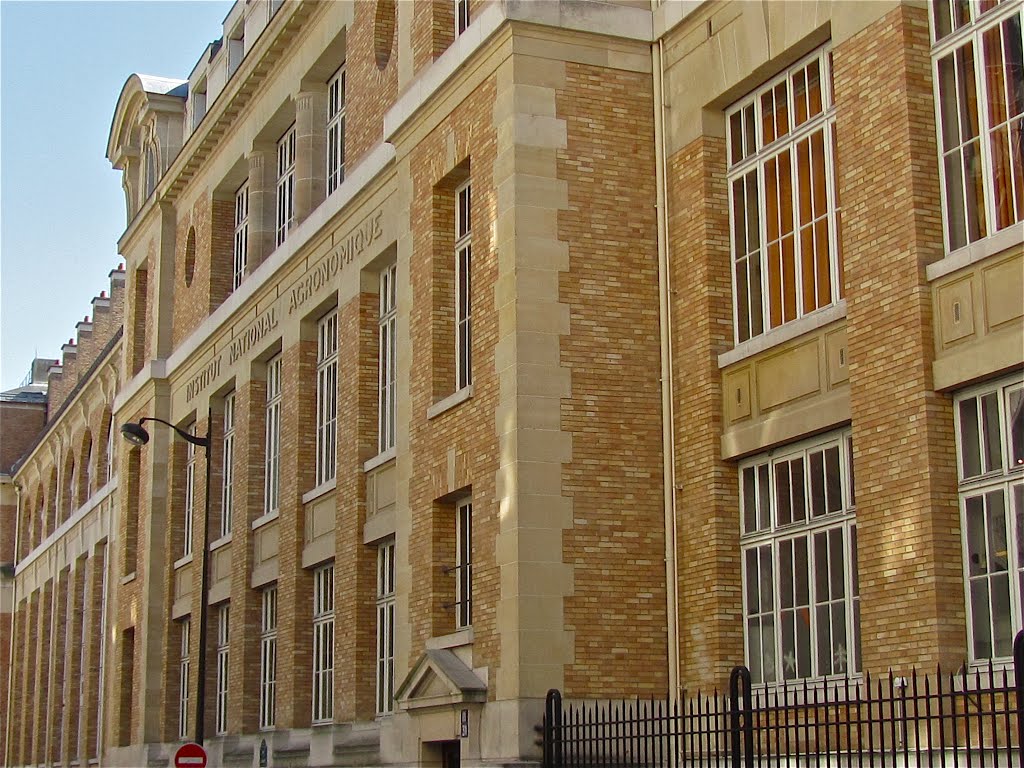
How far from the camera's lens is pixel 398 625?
2139 cm

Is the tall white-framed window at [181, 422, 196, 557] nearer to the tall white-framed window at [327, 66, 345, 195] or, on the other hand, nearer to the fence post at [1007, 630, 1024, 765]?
the tall white-framed window at [327, 66, 345, 195]

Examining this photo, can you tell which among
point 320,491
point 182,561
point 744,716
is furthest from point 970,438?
point 182,561

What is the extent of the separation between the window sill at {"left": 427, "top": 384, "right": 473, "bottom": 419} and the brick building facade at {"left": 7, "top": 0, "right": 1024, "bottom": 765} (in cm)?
8

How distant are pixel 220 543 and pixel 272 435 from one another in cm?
292

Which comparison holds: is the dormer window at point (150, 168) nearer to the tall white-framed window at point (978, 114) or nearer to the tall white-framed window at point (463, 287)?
the tall white-framed window at point (463, 287)

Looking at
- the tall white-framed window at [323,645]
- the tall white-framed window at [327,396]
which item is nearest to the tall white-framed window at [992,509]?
the tall white-framed window at [323,645]

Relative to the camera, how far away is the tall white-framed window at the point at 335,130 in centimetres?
2872

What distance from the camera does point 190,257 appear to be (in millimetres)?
37500

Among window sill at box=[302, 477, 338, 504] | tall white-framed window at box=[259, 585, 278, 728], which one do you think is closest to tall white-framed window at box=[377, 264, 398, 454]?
window sill at box=[302, 477, 338, 504]

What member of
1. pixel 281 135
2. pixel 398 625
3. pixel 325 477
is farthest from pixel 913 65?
pixel 281 135

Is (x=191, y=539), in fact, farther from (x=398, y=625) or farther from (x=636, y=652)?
(x=636, y=652)

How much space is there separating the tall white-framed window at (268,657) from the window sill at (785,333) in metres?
13.0

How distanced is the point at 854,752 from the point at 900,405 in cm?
316

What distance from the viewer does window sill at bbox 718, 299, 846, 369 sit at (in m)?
16.3
